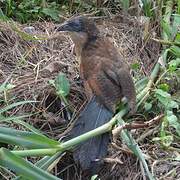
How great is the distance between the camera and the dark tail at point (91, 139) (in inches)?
124

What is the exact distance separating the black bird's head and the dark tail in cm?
77

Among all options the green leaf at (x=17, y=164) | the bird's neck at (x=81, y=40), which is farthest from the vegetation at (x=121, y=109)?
the bird's neck at (x=81, y=40)

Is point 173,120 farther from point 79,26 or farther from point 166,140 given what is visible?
point 79,26

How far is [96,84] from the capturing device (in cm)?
353

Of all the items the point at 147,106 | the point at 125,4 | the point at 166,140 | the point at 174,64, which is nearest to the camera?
the point at 166,140

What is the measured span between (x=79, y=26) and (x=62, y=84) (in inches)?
21.8

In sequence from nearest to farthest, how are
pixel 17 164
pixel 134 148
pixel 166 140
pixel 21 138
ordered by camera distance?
pixel 17 164 → pixel 21 138 → pixel 134 148 → pixel 166 140

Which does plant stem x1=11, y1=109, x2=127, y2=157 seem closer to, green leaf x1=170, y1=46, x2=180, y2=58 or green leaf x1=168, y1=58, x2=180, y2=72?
green leaf x1=168, y1=58, x2=180, y2=72

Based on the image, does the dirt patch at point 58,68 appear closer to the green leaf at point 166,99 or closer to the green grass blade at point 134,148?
the green grass blade at point 134,148

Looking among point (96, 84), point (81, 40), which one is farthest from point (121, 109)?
point (81, 40)

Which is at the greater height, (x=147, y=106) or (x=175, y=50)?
(x=175, y=50)

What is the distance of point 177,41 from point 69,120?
1.15m

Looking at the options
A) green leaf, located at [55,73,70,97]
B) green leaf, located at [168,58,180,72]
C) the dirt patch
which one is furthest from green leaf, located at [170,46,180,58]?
green leaf, located at [55,73,70,97]

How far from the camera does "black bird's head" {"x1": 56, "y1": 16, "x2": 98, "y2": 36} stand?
13.1 ft
